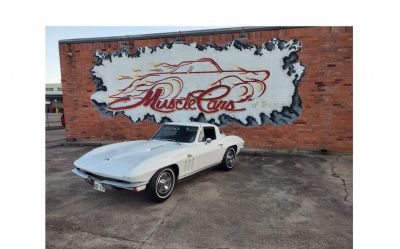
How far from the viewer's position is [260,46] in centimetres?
775

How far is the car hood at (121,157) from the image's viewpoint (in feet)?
12.0

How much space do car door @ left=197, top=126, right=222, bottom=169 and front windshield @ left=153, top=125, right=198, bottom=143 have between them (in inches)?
7.5

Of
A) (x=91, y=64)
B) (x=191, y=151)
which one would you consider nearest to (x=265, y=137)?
(x=191, y=151)

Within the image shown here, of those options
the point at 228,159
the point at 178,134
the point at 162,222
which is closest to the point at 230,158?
the point at 228,159

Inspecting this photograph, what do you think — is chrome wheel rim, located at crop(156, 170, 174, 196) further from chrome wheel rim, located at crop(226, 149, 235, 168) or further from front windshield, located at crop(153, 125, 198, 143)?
chrome wheel rim, located at crop(226, 149, 235, 168)

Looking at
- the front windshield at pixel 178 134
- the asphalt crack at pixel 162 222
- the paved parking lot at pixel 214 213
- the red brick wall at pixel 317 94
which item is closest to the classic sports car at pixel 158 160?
the front windshield at pixel 178 134

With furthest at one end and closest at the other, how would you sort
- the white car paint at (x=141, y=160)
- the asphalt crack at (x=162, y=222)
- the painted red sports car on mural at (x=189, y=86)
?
the painted red sports car on mural at (x=189, y=86)
the white car paint at (x=141, y=160)
the asphalt crack at (x=162, y=222)

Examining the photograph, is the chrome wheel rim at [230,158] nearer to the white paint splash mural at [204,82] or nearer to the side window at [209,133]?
the side window at [209,133]

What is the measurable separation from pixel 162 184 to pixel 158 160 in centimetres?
43

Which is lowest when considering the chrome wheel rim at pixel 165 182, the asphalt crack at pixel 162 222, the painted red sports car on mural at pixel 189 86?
the asphalt crack at pixel 162 222

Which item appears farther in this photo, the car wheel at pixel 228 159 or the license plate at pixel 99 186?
the car wheel at pixel 228 159

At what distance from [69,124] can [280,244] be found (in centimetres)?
921

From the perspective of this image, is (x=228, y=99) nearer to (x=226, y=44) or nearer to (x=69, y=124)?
(x=226, y=44)

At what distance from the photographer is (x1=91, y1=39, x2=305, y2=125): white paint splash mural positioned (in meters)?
7.70
